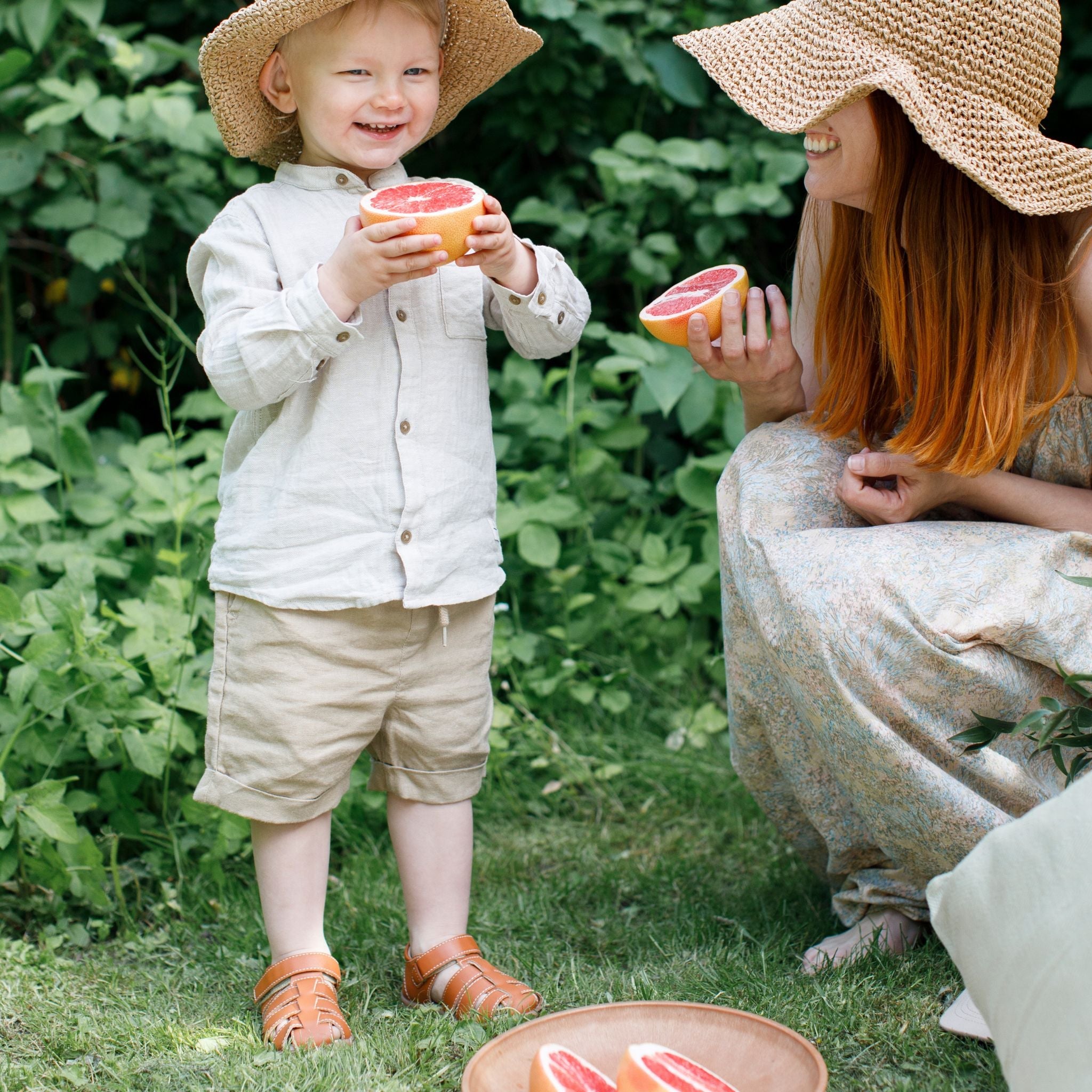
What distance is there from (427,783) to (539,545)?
1107 mm

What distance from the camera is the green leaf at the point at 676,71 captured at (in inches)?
154

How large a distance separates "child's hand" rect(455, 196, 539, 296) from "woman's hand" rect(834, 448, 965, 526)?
613 millimetres

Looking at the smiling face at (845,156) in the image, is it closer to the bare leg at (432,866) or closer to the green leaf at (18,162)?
the bare leg at (432,866)

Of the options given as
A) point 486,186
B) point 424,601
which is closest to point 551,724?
point 424,601

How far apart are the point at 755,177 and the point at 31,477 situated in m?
2.22

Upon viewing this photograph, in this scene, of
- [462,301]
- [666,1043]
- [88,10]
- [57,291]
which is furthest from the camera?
[57,291]

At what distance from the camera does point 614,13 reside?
4074mm

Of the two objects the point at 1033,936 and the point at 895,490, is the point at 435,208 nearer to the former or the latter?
the point at 895,490

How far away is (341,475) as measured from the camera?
6.91 feet

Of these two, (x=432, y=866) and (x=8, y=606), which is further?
(x=8, y=606)

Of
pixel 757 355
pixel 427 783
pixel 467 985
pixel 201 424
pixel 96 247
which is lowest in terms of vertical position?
pixel 201 424

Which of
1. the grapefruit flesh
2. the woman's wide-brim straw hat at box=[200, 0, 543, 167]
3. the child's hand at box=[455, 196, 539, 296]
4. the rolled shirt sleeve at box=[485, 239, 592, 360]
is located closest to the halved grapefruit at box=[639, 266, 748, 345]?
the rolled shirt sleeve at box=[485, 239, 592, 360]

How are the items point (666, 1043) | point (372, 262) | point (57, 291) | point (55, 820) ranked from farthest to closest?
1. point (57, 291)
2. point (55, 820)
3. point (372, 262)
4. point (666, 1043)

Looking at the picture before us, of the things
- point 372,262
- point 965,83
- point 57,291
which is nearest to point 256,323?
point 372,262
